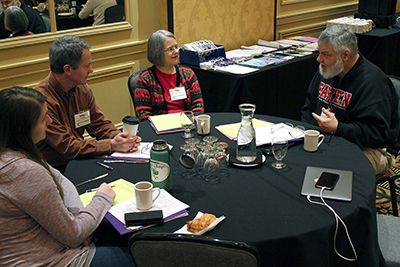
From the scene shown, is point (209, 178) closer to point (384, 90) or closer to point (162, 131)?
point (162, 131)

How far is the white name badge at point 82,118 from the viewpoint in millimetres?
2385

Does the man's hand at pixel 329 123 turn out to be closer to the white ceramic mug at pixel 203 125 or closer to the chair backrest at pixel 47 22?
the white ceramic mug at pixel 203 125

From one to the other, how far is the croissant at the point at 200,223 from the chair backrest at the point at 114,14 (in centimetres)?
288

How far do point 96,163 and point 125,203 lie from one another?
1.51ft

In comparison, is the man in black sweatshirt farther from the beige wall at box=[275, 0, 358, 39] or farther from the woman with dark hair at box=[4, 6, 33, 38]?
the beige wall at box=[275, 0, 358, 39]

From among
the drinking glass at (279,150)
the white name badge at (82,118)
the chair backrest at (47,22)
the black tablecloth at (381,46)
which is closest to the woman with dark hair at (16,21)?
the chair backrest at (47,22)

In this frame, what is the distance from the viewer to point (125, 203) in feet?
5.40

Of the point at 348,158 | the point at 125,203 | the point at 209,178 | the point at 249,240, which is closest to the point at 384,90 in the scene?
the point at 348,158

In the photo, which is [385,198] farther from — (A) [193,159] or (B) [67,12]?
(B) [67,12]

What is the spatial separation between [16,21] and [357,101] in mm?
2665

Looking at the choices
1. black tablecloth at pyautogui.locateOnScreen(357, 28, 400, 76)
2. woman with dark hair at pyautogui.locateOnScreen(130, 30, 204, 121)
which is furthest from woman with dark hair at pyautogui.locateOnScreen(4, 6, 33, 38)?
black tablecloth at pyautogui.locateOnScreen(357, 28, 400, 76)

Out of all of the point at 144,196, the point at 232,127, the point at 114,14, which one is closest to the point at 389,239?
the point at 232,127

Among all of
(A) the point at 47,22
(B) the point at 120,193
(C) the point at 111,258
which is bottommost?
(C) the point at 111,258

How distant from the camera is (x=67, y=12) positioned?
141 inches
